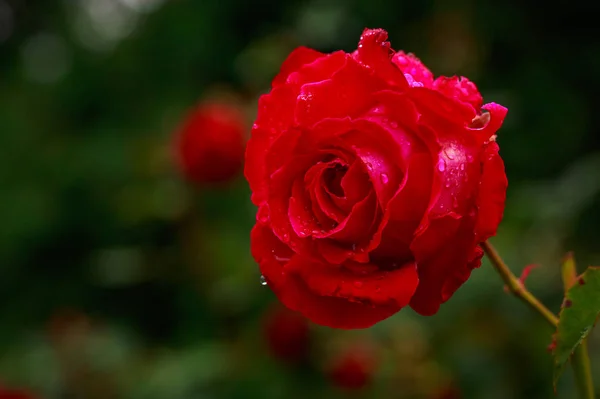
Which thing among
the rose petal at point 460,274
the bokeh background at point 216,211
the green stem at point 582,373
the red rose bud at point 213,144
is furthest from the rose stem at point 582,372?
the red rose bud at point 213,144

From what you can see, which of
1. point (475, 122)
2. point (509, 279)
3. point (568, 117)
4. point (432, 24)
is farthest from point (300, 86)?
point (432, 24)

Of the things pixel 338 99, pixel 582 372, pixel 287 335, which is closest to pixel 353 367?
pixel 287 335

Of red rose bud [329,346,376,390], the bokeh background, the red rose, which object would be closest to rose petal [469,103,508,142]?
the red rose

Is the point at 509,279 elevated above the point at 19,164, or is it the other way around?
the point at 509,279

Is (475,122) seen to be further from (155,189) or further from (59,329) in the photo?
(155,189)

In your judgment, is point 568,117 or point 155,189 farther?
point 155,189

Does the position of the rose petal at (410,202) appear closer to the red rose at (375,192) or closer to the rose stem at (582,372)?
the red rose at (375,192)

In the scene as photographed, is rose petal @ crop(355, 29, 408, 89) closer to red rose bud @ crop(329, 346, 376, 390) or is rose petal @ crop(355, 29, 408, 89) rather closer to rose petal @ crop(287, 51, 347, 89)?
rose petal @ crop(287, 51, 347, 89)
